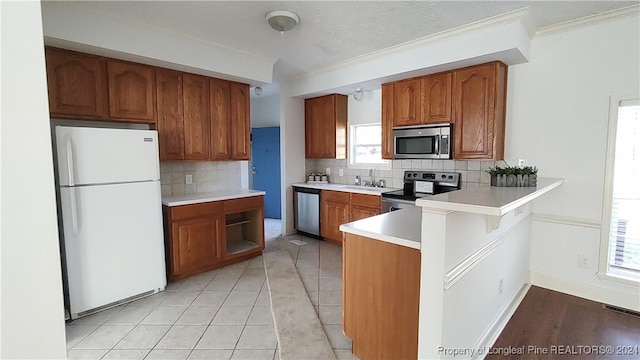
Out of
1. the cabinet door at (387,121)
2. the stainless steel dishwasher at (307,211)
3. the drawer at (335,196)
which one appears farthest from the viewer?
the stainless steel dishwasher at (307,211)

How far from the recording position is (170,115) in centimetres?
328

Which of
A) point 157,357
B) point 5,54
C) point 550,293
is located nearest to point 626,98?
point 550,293

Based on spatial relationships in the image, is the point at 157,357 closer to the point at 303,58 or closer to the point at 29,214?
the point at 29,214

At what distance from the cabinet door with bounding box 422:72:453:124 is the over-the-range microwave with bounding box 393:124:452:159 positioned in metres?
0.09

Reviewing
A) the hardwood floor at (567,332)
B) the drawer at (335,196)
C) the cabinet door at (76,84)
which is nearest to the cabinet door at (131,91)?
the cabinet door at (76,84)

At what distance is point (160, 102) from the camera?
3.20 metres

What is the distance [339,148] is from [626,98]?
313 cm

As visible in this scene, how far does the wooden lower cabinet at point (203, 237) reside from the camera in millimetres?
3113

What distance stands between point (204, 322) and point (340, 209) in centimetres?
234

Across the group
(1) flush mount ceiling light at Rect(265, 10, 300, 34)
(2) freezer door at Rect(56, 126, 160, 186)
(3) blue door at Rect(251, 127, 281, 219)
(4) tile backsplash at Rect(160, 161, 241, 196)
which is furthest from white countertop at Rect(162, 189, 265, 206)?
(3) blue door at Rect(251, 127, 281, 219)

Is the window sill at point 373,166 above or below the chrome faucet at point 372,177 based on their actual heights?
above

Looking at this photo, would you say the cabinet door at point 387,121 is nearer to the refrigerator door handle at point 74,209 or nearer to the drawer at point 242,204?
the drawer at point 242,204

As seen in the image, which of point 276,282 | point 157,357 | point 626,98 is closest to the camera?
point 157,357

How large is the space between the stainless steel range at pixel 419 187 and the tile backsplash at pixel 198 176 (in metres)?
2.12
